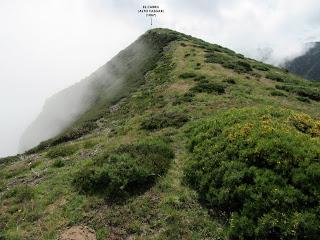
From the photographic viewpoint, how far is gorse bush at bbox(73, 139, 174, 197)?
1894cm

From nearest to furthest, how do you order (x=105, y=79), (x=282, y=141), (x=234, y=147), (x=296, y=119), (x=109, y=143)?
(x=282, y=141)
(x=234, y=147)
(x=296, y=119)
(x=109, y=143)
(x=105, y=79)

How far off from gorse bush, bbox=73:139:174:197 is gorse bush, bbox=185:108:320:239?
169cm

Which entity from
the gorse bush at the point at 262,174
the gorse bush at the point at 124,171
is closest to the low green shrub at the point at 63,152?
the gorse bush at the point at 124,171

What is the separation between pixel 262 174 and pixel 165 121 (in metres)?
13.8

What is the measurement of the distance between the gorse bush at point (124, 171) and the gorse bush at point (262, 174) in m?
1.69

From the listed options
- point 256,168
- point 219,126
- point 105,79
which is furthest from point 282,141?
point 105,79

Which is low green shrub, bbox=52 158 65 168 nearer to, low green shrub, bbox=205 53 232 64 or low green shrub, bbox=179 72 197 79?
low green shrub, bbox=179 72 197 79

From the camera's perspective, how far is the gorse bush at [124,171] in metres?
18.9

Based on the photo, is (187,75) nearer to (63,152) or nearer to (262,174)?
(63,152)

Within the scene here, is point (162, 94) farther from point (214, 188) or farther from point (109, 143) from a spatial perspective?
point (214, 188)

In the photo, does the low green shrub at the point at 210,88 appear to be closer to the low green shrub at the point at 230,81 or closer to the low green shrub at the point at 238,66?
the low green shrub at the point at 230,81

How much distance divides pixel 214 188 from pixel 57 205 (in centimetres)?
727

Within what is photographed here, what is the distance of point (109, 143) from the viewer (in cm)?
2781

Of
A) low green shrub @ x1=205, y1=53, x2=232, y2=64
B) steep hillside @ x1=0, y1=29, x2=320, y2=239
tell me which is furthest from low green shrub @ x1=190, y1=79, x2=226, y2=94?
low green shrub @ x1=205, y1=53, x2=232, y2=64
